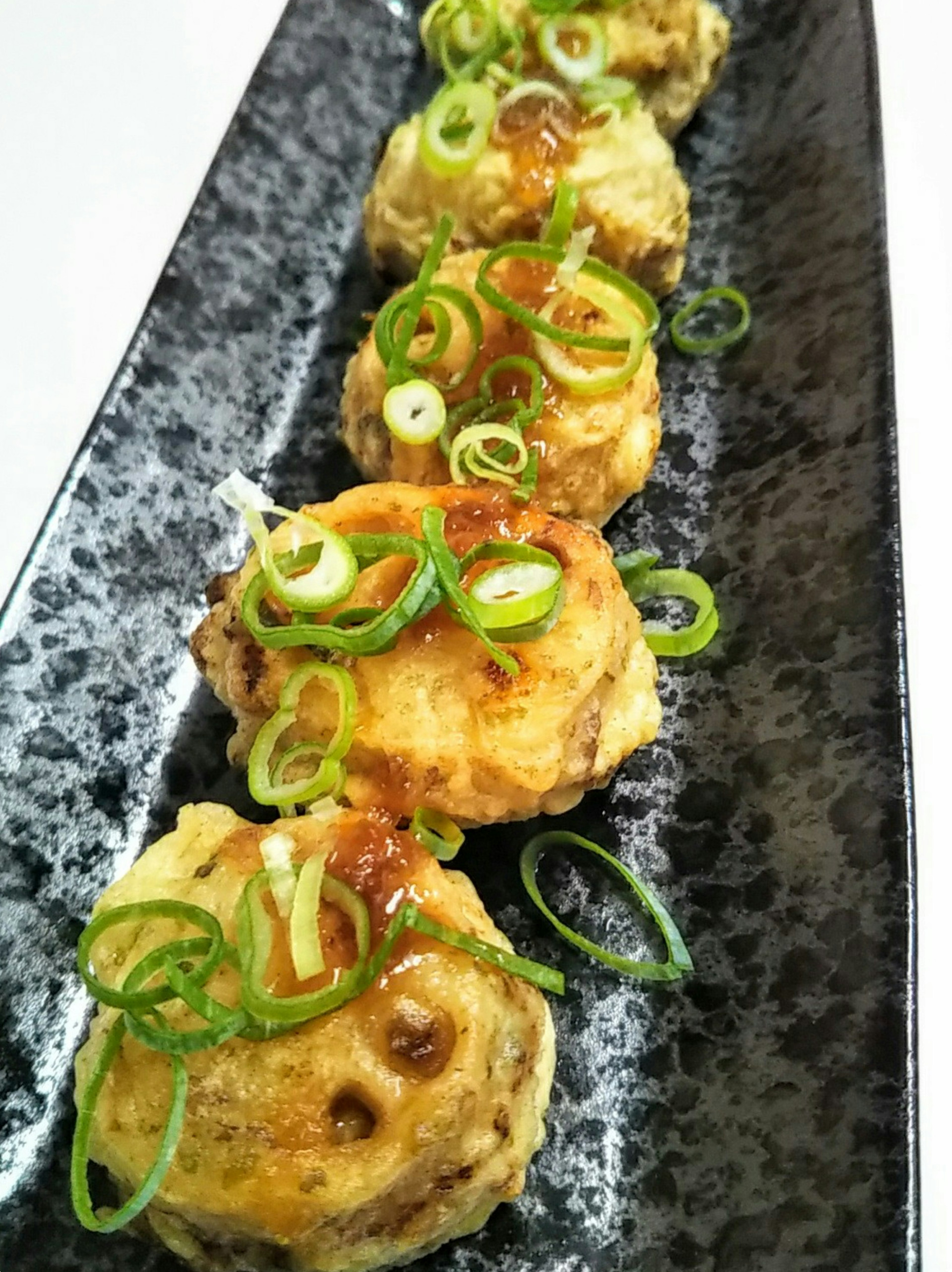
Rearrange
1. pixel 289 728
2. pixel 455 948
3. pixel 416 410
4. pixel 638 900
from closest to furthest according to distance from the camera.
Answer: pixel 455 948, pixel 289 728, pixel 638 900, pixel 416 410

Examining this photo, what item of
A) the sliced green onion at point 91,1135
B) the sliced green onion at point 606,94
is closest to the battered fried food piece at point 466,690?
the sliced green onion at point 91,1135

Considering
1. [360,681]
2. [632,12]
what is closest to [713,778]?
[360,681]

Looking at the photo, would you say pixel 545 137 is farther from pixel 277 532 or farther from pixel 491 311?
pixel 277 532

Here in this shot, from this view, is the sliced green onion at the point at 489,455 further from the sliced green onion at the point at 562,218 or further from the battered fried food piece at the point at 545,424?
the sliced green onion at the point at 562,218

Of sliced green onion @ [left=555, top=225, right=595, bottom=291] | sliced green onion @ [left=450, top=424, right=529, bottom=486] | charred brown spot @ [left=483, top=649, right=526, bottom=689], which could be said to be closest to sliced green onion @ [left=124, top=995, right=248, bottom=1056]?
charred brown spot @ [left=483, top=649, right=526, bottom=689]

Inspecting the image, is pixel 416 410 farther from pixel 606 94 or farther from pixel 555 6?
pixel 555 6

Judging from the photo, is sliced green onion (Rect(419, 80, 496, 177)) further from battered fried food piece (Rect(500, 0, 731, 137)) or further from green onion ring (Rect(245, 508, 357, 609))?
green onion ring (Rect(245, 508, 357, 609))

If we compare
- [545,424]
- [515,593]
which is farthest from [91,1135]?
[545,424]
